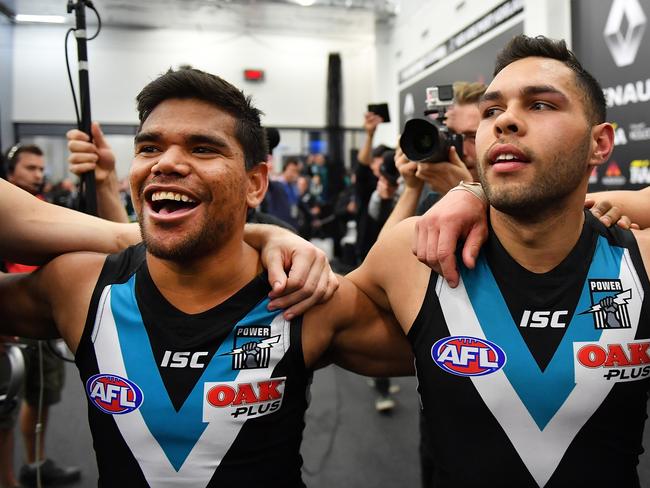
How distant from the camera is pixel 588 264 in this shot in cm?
103

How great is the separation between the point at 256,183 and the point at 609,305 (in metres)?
0.81

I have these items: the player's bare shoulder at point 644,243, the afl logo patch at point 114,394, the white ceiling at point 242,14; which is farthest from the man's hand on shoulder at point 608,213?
the white ceiling at point 242,14

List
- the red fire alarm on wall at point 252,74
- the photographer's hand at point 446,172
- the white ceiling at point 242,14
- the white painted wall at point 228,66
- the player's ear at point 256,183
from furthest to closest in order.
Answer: the red fire alarm on wall at point 252,74 < the white painted wall at point 228,66 < the white ceiling at point 242,14 < the photographer's hand at point 446,172 < the player's ear at point 256,183

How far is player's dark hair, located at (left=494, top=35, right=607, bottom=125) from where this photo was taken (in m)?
1.06

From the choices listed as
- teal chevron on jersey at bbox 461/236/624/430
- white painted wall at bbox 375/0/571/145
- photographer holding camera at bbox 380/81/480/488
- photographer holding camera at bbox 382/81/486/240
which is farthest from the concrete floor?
white painted wall at bbox 375/0/571/145

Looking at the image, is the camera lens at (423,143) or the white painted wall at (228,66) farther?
the white painted wall at (228,66)

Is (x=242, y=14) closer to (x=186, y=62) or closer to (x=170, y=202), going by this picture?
(x=186, y=62)

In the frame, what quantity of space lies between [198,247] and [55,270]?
34cm

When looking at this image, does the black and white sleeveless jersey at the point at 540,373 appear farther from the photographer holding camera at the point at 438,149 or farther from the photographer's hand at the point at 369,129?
the photographer's hand at the point at 369,129

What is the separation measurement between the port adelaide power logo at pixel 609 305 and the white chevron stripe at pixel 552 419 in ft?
0.03

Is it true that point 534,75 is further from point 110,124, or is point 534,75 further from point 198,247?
point 110,124

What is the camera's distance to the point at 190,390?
3.33 feet

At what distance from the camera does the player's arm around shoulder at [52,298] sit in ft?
3.55

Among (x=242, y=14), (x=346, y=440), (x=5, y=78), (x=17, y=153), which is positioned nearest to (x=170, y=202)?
(x=346, y=440)
